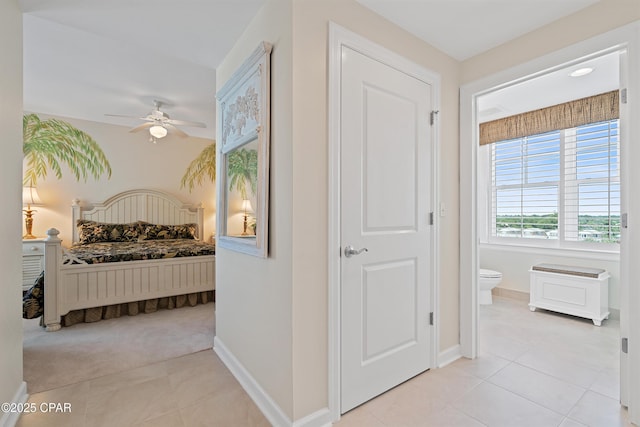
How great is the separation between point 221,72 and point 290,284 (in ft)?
6.41

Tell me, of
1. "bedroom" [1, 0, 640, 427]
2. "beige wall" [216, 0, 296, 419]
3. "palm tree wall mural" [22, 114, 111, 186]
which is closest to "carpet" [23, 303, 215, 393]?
"beige wall" [216, 0, 296, 419]

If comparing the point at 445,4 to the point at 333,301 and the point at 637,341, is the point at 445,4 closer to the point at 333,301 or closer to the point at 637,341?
the point at 333,301

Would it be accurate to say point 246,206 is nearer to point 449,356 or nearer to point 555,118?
point 449,356

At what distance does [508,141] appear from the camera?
4.18 metres

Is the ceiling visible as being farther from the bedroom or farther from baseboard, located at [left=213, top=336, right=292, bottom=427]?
baseboard, located at [left=213, top=336, right=292, bottom=427]

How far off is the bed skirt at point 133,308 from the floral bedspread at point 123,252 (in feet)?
1.72

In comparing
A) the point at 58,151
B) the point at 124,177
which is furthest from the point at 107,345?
the point at 58,151

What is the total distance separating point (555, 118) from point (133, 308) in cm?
545

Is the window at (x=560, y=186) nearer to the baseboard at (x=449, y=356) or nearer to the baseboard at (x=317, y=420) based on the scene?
the baseboard at (x=449, y=356)

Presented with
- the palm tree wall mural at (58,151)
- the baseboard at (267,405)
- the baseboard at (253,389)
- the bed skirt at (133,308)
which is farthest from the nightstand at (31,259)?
the baseboard at (267,405)

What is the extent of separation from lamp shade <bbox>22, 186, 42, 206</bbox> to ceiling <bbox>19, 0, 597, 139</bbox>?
5.36ft

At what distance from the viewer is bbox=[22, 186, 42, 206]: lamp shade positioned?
423 cm

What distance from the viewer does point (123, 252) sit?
143 inches

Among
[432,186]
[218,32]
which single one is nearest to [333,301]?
[432,186]
